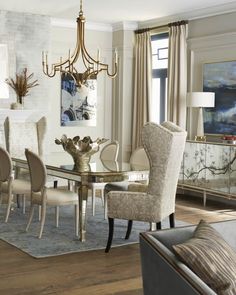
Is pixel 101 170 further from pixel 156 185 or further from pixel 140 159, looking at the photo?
pixel 140 159

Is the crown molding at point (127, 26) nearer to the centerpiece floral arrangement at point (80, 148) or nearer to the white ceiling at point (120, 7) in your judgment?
the white ceiling at point (120, 7)

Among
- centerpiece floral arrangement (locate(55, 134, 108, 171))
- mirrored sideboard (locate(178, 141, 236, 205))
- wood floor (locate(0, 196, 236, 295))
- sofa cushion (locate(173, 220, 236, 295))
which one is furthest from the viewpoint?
mirrored sideboard (locate(178, 141, 236, 205))

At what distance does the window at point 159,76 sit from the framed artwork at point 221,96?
4.04 ft

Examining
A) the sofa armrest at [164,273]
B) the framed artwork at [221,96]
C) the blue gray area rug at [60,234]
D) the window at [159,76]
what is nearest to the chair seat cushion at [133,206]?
the blue gray area rug at [60,234]

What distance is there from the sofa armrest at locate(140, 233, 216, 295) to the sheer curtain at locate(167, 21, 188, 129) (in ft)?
18.8

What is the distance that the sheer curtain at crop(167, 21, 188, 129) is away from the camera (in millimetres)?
8188

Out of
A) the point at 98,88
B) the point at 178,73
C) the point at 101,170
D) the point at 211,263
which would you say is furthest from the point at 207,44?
the point at 211,263

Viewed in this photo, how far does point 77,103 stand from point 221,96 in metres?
2.73

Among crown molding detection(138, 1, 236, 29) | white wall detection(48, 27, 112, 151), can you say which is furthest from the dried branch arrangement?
crown molding detection(138, 1, 236, 29)

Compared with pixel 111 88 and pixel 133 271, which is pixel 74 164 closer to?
pixel 133 271

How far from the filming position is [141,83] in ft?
30.1

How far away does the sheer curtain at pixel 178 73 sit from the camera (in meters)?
8.19

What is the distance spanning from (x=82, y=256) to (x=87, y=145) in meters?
1.20

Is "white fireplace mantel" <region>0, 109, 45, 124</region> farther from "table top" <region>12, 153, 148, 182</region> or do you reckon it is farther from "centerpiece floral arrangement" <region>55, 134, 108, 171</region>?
"centerpiece floral arrangement" <region>55, 134, 108, 171</region>
